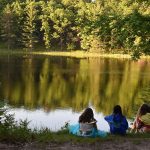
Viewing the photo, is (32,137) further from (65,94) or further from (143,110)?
(65,94)

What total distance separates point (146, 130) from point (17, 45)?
83.8 metres

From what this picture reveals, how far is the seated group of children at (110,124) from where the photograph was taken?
10.9 m

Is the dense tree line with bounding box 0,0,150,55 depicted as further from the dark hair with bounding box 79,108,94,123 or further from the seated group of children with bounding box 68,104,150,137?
the dark hair with bounding box 79,108,94,123

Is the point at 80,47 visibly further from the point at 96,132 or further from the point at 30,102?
the point at 96,132

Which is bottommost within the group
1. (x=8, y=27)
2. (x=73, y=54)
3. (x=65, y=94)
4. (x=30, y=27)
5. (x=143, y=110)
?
(x=65, y=94)

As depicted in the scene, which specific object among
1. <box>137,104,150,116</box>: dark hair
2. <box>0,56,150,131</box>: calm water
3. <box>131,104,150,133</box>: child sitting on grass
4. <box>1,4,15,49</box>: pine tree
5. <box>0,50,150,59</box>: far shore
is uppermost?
<box>1,4,15,49</box>: pine tree

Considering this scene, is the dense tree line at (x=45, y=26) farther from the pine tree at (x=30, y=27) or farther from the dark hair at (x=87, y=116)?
the dark hair at (x=87, y=116)

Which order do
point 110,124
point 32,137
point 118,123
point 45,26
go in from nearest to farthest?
point 32,137 → point 118,123 → point 110,124 → point 45,26

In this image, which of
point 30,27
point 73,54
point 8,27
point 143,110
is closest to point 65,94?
point 143,110

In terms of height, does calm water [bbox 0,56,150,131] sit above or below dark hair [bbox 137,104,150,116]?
below

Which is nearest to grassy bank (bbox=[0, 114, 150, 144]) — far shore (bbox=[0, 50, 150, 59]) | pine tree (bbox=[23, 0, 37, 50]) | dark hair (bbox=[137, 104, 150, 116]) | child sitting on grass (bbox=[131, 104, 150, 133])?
child sitting on grass (bbox=[131, 104, 150, 133])

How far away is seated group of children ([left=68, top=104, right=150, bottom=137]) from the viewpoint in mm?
10914

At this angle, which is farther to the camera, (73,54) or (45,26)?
(45,26)

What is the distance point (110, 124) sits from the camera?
1184cm
